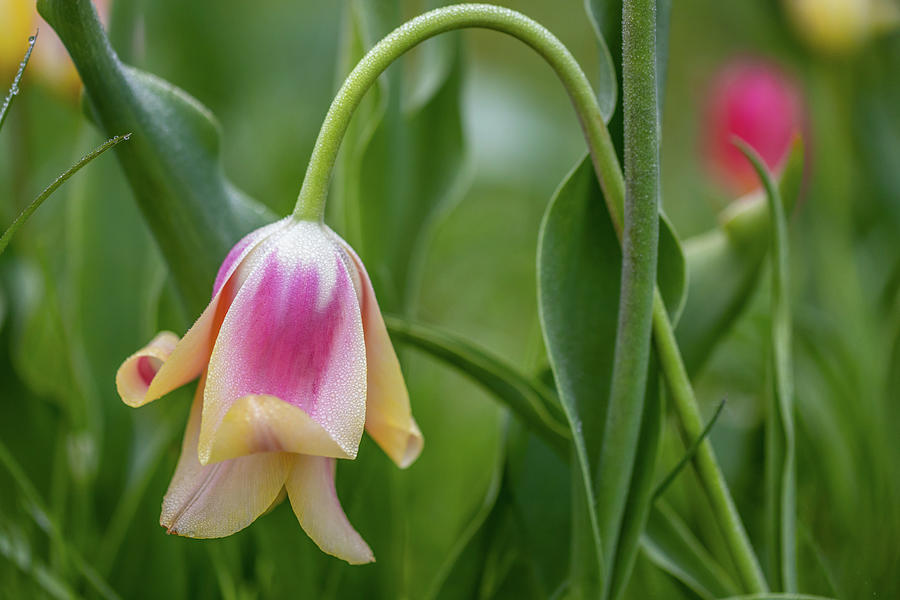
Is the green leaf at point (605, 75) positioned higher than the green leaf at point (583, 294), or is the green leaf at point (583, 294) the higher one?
the green leaf at point (605, 75)

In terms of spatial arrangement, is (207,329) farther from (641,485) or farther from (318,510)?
(641,485)

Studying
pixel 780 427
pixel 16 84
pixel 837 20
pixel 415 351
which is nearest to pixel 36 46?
pixel 415 351

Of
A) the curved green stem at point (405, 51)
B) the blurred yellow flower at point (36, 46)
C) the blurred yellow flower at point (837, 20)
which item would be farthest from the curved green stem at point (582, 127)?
the blurred yellow flower at point (837, 20)

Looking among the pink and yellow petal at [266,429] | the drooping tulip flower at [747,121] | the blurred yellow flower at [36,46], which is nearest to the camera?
the pink and yellow petal at [266,429]

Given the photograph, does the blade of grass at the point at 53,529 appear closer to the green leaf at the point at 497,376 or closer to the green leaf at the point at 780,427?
the green leaf at the point at 497,376

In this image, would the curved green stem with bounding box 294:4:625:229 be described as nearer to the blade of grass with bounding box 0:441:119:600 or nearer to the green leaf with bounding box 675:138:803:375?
the green leaf with bounding box 675:138:803:375

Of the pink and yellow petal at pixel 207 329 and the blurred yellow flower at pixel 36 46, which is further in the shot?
the blurred yellow flower at pixel 36 46

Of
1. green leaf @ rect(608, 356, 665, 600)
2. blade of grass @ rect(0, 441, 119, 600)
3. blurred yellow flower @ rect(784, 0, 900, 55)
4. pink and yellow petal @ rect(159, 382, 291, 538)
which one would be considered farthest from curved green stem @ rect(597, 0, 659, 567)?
blurred yellow flower @ rect(784, 0, 900, 55)
